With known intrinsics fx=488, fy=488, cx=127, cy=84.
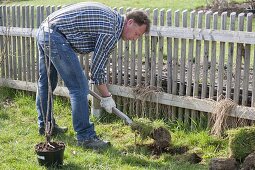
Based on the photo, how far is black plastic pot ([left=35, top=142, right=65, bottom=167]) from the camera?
4.98 m

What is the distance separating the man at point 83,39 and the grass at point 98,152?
31 cm

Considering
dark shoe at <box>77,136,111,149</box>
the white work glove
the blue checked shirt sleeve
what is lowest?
dark shoe at <box>77,136,111,149</box>

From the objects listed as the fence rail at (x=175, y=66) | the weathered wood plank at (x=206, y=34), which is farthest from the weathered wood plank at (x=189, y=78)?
the weathered wood plank at (x=206, y=34)

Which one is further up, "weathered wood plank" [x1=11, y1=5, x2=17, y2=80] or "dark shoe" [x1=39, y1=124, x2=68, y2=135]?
"weathered wood plank" [x1=11, y1=5, x2=17, y2=80]

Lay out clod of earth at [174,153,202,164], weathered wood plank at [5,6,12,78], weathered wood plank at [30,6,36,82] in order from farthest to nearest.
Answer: weathered wood plank at [5,6,12,78], weathered wood plank at [30,6,36,82], clod of earth at [174,153,202,164]

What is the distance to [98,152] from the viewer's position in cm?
559

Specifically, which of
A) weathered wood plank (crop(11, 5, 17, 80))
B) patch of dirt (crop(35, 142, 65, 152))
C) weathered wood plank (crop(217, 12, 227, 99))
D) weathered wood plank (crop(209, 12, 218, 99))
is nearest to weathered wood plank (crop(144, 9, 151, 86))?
weathered wood plank (crop(209, 12, 218, 99))

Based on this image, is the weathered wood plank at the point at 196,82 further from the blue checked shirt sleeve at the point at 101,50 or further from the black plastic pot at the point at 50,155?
the black plastic pot at the point at 50,155

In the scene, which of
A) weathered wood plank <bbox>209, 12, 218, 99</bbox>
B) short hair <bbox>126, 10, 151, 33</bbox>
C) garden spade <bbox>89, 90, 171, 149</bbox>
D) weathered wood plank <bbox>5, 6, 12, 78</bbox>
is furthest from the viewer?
weathered wood plank <bbox>5, 6, 12, 78</bbox>

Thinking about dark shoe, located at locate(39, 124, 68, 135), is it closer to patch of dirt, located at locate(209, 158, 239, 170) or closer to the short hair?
the short hair

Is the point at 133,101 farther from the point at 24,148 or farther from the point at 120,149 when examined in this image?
the point at 24,148

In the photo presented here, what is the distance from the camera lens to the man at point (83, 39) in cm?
528

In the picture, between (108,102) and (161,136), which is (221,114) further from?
(108,102)

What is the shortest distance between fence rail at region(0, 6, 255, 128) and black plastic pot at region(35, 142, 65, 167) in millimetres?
1831
